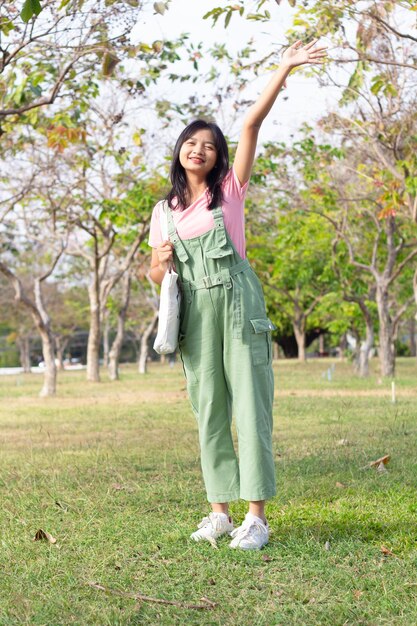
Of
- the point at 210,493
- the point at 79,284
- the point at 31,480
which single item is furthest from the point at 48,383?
the point at 79,284

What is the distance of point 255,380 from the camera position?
4.02 metres

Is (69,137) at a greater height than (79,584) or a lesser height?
greater

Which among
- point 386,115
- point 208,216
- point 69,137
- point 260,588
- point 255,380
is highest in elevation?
point 386,115

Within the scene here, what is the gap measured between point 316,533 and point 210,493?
0.53 meters

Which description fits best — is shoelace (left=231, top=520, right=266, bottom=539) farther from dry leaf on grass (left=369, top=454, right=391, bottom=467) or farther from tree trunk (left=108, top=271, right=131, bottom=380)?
tree trunk (left=108, top=271, right=131, bottom=380)

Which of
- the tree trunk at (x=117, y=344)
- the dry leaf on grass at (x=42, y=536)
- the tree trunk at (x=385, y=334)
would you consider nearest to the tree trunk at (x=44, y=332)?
the tree trunk at (x=117, y=344)

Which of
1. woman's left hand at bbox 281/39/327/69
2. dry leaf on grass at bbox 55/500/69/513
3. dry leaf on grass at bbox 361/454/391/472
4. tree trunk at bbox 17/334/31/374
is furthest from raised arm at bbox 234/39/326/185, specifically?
tree trunk at bbox 17/334/31/374

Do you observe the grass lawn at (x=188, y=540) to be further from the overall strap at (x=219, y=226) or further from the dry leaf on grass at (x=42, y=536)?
the overall strap at (x=219, y=226)

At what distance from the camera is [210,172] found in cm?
421

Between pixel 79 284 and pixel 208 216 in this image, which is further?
pixel 79 284

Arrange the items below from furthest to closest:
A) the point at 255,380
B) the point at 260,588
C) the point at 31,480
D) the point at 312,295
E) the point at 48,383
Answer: the point at 312,295 → the point at 48,383 → the point at 31,480 → the point at 255,380 → the point at 260,588

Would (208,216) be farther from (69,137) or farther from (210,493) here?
(69,137)

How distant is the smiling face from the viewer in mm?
4148

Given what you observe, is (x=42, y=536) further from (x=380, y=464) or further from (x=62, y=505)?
(x=380, y=464)
